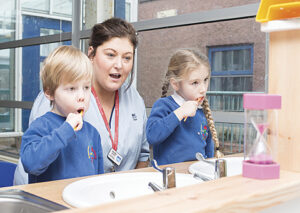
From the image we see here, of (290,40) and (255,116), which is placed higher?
(290,40)

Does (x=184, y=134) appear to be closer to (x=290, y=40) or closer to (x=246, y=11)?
(x=290, y=40)

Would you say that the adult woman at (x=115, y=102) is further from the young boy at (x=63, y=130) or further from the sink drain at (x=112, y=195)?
the sink drain at (x=112, y=195)

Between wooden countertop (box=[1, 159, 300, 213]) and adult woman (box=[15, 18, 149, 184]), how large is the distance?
766mm

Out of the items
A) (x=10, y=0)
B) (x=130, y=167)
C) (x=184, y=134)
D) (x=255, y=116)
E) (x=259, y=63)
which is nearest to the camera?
(x=255, y=116)

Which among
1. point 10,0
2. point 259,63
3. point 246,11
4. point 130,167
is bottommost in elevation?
point 130,167

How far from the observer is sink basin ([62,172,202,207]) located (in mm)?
949

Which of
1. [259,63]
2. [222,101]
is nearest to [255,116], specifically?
[259,63]

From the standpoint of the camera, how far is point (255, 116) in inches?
28.3

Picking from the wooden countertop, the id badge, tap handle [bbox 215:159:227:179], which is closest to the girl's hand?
the id badge

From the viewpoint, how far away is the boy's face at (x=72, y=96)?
1.16 meters

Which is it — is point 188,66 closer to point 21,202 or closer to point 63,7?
point 21,202

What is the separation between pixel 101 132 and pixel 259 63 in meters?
0.86

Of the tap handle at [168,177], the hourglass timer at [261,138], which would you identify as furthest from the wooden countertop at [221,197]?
the tap handle at [168,177]

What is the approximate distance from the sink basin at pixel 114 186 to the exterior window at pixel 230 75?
0.92 meters
